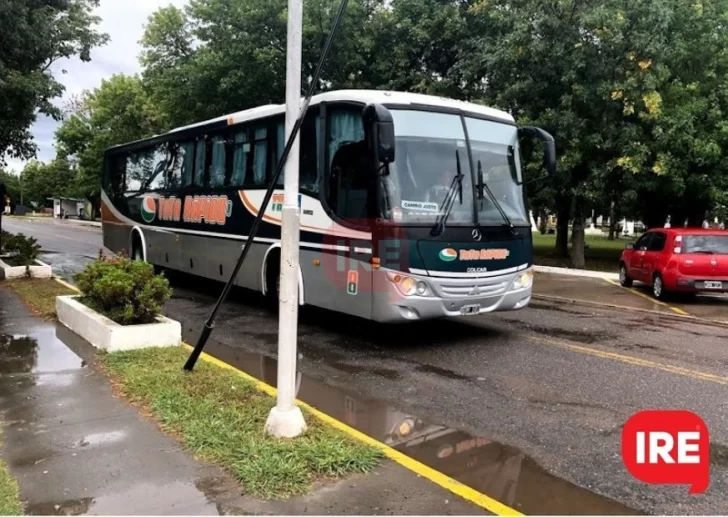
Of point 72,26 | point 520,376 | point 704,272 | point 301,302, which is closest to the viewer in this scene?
point 520,376

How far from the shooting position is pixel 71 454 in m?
4.45

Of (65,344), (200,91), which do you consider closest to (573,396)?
(65,344)

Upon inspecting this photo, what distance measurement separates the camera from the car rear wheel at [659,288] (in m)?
13.7

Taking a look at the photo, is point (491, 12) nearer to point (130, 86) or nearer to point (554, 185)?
point (554, 185)

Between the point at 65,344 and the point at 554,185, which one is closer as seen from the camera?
the point at 65,344

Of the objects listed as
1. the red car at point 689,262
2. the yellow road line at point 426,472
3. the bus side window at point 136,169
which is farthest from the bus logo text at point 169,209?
the red car at point 689,262

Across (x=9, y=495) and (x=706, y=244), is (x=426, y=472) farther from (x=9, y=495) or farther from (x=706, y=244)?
(x=706, y=244)

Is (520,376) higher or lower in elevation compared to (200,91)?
lower

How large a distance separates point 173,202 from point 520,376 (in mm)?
8857

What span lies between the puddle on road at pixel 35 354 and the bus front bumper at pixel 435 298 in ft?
11.3

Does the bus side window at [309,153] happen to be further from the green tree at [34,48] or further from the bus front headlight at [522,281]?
the green tree at [34,48]

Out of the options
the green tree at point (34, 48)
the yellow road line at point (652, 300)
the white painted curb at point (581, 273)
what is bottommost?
the yellow road line at point (652, 300)

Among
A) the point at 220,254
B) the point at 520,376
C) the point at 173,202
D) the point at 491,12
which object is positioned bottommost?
the point at 520,376

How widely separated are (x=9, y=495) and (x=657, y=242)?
13.9 m
